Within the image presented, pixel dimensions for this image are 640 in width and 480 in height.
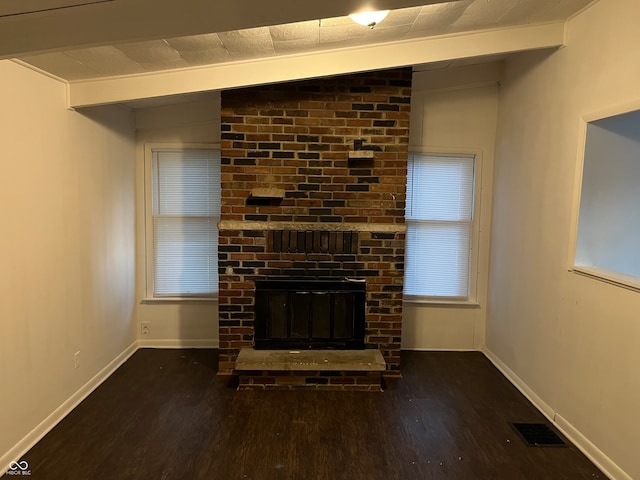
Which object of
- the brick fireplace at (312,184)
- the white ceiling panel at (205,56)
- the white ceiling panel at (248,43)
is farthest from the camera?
the brick fireplace at (312,184)

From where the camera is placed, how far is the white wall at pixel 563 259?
84.5 inches

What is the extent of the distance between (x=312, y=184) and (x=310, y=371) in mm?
1482

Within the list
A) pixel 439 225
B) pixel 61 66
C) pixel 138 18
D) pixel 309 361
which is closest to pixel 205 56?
pixel 61 66

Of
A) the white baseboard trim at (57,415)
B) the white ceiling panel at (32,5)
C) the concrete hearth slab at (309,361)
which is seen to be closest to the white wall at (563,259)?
the concrete hearth slab at (309,361)

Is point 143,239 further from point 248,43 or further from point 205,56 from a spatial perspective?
point 248,43

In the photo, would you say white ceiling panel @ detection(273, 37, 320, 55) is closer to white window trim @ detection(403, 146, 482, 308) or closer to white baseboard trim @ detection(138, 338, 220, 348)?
white window trim @ detection(403, 146, 482, 308)

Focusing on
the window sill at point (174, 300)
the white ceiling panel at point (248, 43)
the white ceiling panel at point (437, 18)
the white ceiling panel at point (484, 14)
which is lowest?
the window sill at point (174, 300)

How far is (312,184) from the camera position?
3266 mm

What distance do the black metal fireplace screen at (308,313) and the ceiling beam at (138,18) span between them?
2225 mm

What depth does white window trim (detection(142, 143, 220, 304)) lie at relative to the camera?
381 cm

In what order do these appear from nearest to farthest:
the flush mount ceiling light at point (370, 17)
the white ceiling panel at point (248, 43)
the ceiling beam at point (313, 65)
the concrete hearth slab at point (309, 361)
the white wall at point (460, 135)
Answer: the flush mount ceiling light at point (370, 17), the white ceiling panel at point (248, 43), the ceiling beam at point (313, 65), the concrete hearth slab at point (309, 361), the white wall at point (460, 135)

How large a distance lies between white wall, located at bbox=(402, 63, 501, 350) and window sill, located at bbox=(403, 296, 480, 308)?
0.02 meters

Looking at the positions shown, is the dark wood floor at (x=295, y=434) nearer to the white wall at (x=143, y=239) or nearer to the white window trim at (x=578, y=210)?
the white wall at (x=143, y=239)

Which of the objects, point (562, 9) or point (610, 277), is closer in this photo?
point (610, 277)
